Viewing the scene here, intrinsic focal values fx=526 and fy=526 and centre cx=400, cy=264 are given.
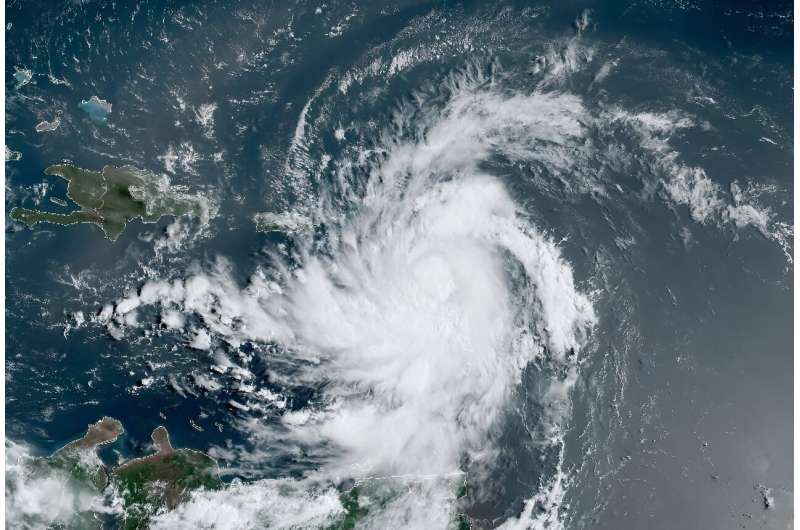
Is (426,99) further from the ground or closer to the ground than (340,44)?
closer to the ground

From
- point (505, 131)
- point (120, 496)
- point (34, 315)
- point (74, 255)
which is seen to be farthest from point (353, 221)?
point (120, 496)

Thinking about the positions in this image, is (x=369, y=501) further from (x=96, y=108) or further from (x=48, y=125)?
(x=48, y=125)

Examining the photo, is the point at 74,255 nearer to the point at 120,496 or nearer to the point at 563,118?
the point at 120,496

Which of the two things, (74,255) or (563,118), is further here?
(563,118)

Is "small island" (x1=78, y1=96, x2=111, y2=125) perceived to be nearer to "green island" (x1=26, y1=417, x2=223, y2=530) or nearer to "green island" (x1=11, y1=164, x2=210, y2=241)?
"green island" (x1=11, y1=164, x2=210, y2=241)

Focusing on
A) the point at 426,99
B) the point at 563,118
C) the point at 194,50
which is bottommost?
the point at 563,118

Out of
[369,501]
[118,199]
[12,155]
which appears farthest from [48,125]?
[369,501]

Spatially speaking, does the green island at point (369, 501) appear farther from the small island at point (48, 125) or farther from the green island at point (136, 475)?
the small island at point (48, 125)
